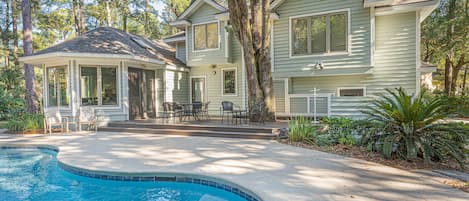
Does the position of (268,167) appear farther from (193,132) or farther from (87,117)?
(87,117)

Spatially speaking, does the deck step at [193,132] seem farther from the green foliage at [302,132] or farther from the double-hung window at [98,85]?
the double-hung window at [98,85]

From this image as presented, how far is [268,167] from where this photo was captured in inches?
184

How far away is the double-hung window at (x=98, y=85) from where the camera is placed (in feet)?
34.9

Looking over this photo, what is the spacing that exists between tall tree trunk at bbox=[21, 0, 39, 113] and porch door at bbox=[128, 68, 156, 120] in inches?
201

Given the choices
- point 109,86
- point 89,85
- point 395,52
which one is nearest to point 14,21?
point 89,85

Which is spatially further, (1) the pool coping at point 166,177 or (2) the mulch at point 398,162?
(1) the pool coping at point 166,177

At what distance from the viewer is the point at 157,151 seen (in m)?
6.21

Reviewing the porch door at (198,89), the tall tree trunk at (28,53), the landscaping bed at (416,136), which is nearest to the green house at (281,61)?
the porch door at (198,89)

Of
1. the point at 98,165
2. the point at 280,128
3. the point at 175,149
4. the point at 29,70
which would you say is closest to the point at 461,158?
the point at 280,128

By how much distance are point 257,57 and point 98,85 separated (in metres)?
6.61

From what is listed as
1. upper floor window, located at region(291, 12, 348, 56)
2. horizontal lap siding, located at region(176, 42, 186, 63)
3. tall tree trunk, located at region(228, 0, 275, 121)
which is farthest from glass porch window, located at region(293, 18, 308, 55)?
horizontal lap siding, located at region(176, 42, 186, 63)

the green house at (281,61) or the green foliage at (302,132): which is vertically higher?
the green house at (281,61)

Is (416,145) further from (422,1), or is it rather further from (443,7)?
(443,7)

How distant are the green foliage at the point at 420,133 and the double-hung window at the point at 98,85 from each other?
1001 centimetres
